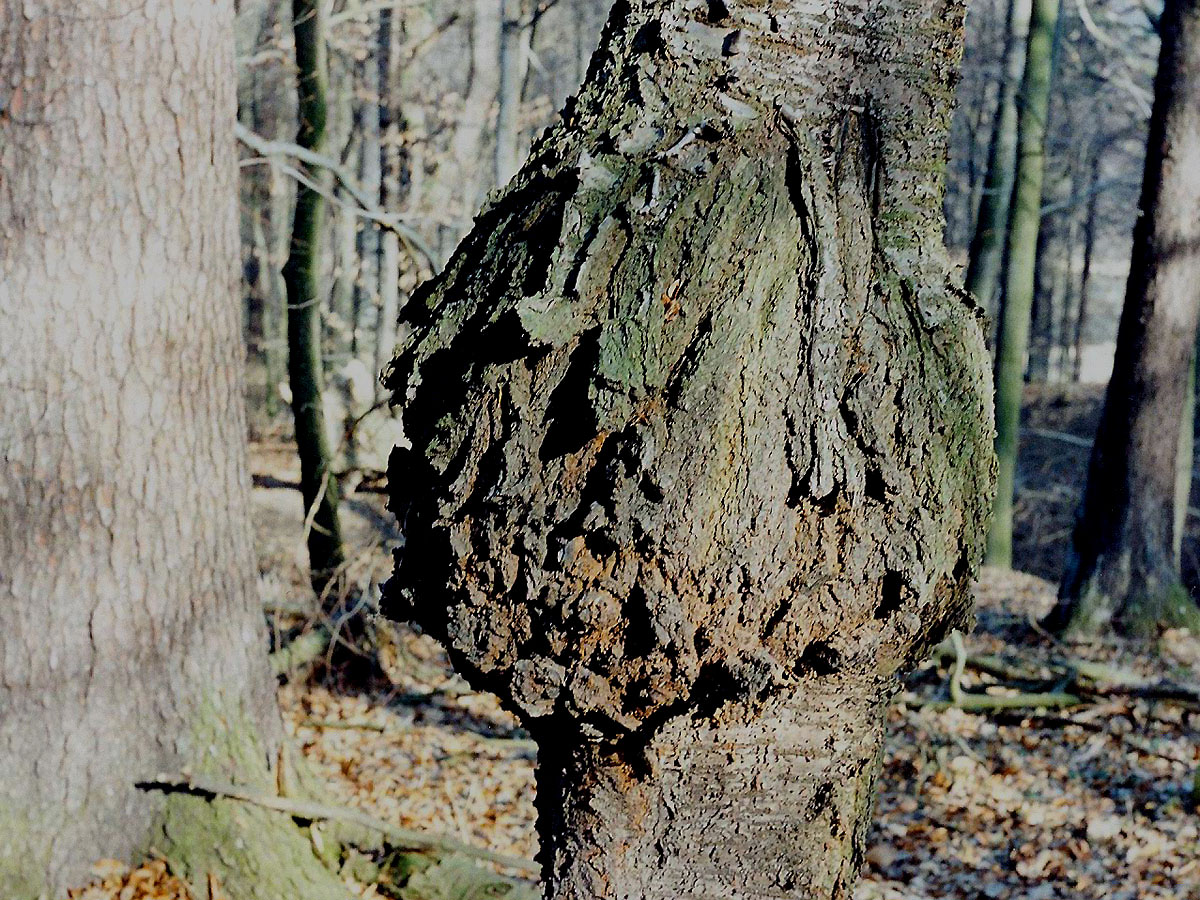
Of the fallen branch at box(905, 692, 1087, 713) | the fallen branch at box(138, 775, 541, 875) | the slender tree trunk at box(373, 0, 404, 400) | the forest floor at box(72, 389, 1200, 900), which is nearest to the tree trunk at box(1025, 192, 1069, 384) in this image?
the slender tree trunk at box(373, 0, 404, 400)

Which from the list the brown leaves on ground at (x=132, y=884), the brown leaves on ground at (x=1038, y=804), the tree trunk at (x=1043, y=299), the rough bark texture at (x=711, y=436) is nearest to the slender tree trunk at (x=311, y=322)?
the brown leaves on ground at (x=132, y=884)

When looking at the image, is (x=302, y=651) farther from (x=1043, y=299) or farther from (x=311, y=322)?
(x=1043, y=299)

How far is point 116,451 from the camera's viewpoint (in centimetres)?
379

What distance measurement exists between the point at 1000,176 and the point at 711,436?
12766mm

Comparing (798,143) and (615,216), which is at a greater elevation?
(798,143)

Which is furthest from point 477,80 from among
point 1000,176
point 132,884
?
point 132,884

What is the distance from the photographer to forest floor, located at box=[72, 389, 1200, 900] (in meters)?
5.18

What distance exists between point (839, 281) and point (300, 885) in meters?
3.53

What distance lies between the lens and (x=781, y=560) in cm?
148

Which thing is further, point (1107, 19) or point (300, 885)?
point (1107, 19)

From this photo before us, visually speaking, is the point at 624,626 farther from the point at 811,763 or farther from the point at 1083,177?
the point at 1083,177

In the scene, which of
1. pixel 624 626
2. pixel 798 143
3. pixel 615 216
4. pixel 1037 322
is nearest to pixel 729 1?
pixel 798 143

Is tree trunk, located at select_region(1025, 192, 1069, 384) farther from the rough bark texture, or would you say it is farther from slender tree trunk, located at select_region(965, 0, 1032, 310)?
the rough bark texture

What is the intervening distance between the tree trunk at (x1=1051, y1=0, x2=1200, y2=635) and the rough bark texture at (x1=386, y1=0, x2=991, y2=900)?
A: 315 inches
